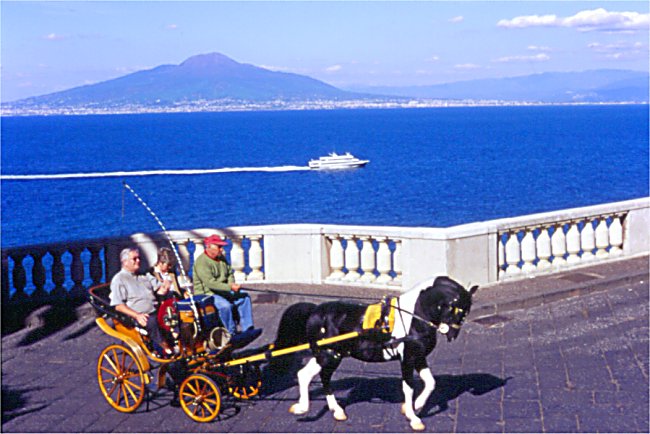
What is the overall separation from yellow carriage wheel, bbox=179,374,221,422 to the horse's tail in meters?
0.78

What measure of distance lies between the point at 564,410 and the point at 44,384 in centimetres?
542

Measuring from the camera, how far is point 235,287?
9.17m

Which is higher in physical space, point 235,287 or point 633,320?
point 235,287

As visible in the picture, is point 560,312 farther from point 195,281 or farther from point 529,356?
point 195,281

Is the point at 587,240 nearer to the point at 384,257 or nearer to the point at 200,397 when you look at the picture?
the point at 384,257

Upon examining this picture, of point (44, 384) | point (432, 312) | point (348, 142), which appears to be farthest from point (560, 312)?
point (348, 142)

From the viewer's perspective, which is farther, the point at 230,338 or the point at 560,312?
the point at 560,312

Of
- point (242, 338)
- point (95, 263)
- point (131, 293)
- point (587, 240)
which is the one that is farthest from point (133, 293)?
point (587, 240)

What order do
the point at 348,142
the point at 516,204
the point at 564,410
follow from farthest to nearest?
1. the point at 348,142
2. the point at 516,204
3. the point at 564,410

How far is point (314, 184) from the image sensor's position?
99.8m

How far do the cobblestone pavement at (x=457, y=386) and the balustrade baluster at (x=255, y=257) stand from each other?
197 cm

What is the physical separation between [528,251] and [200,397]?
6879 millimetres

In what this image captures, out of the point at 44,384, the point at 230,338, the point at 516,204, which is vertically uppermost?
the point at 230,338

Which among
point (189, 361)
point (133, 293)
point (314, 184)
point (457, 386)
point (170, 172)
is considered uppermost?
point (133, 293)
